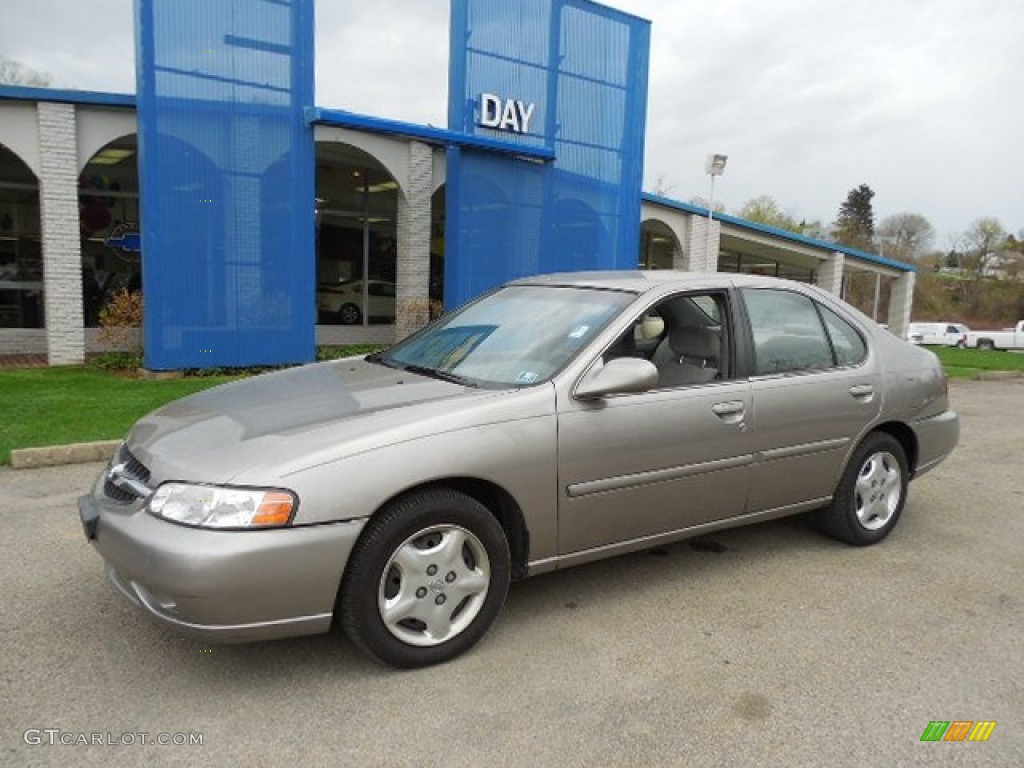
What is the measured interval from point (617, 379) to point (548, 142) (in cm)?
1138

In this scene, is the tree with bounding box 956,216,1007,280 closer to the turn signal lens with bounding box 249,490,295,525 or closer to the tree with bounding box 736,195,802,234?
the tree with bounding box 736,195,802,234

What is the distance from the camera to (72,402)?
8406 mm

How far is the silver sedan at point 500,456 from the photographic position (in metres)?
2.81

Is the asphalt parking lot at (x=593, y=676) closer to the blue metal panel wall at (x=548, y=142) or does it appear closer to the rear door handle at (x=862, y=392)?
the rear door handle at (x=862, y=392)

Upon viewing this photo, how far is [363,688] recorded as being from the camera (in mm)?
3006

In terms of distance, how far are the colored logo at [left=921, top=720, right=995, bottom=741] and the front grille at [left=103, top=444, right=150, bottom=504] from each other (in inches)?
117

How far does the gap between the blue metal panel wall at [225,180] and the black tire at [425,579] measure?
8.70 m

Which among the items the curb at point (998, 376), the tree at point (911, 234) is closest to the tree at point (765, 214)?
the tree at point (911, 234)

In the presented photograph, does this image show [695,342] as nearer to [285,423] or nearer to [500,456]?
[500,456]

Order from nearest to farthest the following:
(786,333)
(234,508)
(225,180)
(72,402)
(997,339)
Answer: (234,508) < (786,333) < (72,402) < (225,180) < (997,339)

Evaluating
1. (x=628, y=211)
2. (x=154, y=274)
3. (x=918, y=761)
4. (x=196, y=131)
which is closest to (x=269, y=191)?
(x=196, y=131)

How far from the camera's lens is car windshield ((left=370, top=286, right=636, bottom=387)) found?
367 cm

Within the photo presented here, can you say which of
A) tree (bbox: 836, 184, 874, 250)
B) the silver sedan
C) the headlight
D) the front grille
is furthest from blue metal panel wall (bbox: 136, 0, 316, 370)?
tree (bbox: 836, 184, 874, 250)

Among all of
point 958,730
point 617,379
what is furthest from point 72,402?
point 958,730
